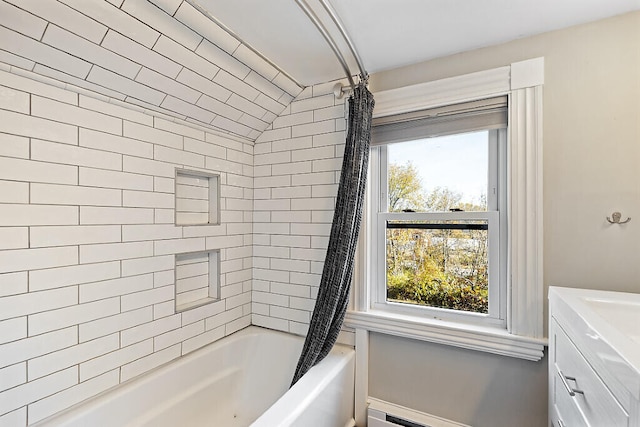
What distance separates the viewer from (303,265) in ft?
6.31

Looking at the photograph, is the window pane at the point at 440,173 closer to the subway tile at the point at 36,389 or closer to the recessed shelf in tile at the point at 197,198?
the recessed shelf in tile at the point at 197,198

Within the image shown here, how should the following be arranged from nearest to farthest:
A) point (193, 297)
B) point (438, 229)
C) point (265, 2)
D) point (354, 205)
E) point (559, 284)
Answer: point (265, 2) → point (559, 284) → point (354, 205) → point (438, 229) → point (193, 297)

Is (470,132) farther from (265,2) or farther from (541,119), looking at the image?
(265,2)

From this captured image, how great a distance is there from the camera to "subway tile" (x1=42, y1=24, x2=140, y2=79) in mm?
1062

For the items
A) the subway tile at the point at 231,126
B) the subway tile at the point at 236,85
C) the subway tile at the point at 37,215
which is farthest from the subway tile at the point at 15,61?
the subway tile at the point at 231,126

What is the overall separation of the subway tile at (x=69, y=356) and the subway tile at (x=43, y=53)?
1.09 metres

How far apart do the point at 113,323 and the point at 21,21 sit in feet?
3.88

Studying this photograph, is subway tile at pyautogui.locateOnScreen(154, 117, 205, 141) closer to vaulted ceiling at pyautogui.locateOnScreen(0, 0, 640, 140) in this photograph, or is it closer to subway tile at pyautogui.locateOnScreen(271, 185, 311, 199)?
vaulted ceiling at pyautogui.locateOnScreen(0, 0, 640, 140)

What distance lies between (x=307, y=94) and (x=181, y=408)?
1.91 metres

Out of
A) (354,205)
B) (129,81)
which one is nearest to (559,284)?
(354,205)

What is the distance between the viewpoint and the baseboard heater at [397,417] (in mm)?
1577

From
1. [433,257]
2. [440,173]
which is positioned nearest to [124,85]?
[440,173]

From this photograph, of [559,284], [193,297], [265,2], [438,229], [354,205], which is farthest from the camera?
[193,297]

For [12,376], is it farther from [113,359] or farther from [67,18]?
[67,18]
